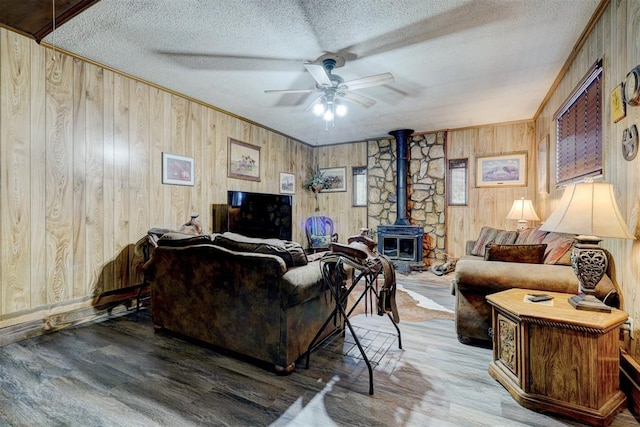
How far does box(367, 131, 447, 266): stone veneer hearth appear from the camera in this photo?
5562 mm

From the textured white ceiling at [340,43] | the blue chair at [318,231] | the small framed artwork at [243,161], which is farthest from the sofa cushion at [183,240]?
the blue chair at [318,231]

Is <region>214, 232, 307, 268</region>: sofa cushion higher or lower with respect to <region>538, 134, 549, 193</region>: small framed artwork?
lower

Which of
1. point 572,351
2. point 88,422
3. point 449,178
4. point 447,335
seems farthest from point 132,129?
point 449,178

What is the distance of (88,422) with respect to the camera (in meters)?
1.50

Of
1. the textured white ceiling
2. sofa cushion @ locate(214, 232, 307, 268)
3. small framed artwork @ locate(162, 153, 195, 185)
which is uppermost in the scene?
the textured white ceiling

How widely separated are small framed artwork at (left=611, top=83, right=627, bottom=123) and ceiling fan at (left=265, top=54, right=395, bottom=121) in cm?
156

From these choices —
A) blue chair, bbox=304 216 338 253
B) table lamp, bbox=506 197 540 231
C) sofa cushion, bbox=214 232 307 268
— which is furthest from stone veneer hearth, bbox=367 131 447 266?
sofa cushion, bbox=214 232 307 268

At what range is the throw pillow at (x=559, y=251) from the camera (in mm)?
2205

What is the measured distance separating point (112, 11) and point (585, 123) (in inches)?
157

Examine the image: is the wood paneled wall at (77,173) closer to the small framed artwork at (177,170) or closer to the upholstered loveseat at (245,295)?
the small framed artwork at (177,170)

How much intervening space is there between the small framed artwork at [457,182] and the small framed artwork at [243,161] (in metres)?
3.60

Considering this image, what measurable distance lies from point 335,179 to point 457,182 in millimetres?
2501

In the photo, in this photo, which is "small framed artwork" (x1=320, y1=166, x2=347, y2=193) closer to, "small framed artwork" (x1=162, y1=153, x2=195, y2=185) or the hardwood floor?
"small framed artwork" (x1=162, y1=153, x2=195, y2=185)

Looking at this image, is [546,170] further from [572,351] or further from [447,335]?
[572,351]
